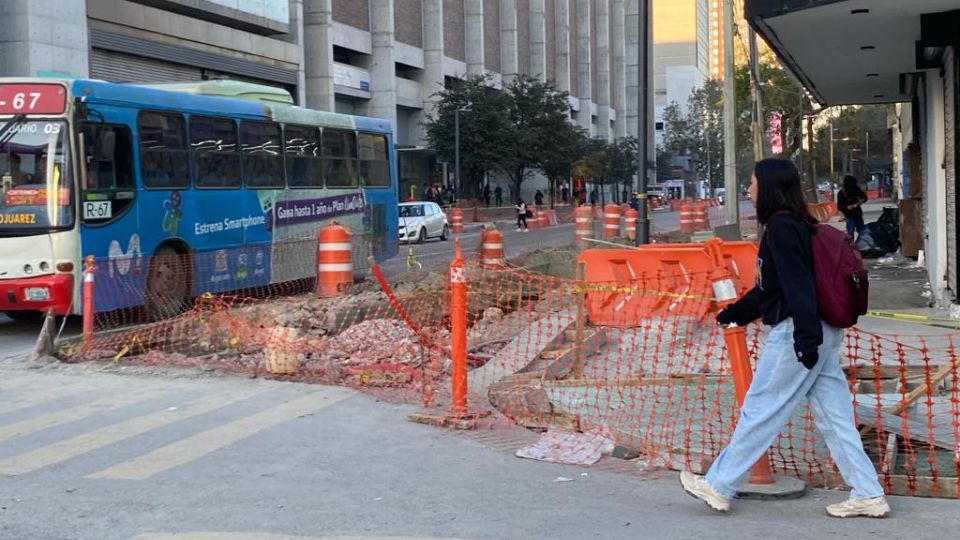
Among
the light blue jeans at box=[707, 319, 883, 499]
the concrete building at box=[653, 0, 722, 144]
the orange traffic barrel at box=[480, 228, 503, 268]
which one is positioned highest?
the concrete building at box=[653, 0, 722, 144]

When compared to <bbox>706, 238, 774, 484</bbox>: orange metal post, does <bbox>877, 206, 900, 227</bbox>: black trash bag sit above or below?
above

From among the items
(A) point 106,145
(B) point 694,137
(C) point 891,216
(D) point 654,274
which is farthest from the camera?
(B) point 694,137

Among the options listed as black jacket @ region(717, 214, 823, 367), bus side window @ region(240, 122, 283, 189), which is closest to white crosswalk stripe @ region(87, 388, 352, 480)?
black jacket @ region(717, 214, 823, 367)

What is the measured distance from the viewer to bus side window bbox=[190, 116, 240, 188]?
16.4 metres

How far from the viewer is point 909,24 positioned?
42.3 ft

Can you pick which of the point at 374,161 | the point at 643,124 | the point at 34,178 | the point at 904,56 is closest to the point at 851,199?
the point at 643,124

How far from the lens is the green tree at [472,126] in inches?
2495

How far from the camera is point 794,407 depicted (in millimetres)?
5605

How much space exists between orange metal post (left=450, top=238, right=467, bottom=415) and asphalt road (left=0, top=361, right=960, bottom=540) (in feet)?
1.10

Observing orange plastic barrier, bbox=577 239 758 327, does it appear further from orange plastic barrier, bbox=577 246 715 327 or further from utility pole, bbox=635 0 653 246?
utility pole, bbox=635 0 653 246

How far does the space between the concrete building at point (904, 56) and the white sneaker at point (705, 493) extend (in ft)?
22.8

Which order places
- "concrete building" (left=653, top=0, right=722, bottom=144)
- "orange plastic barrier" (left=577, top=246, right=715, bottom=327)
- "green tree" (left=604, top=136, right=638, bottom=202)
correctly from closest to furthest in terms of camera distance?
"orange plastic barrier" (left=577, top=246, right=715, bottom=327) < "green tree" (left=604, top=136, right=638, bottom=202) < "concrete building" (left=653, top=0, right=722, bottom=144)

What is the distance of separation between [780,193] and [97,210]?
427 inches

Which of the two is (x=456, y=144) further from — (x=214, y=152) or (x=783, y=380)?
(x=783, y=380)
